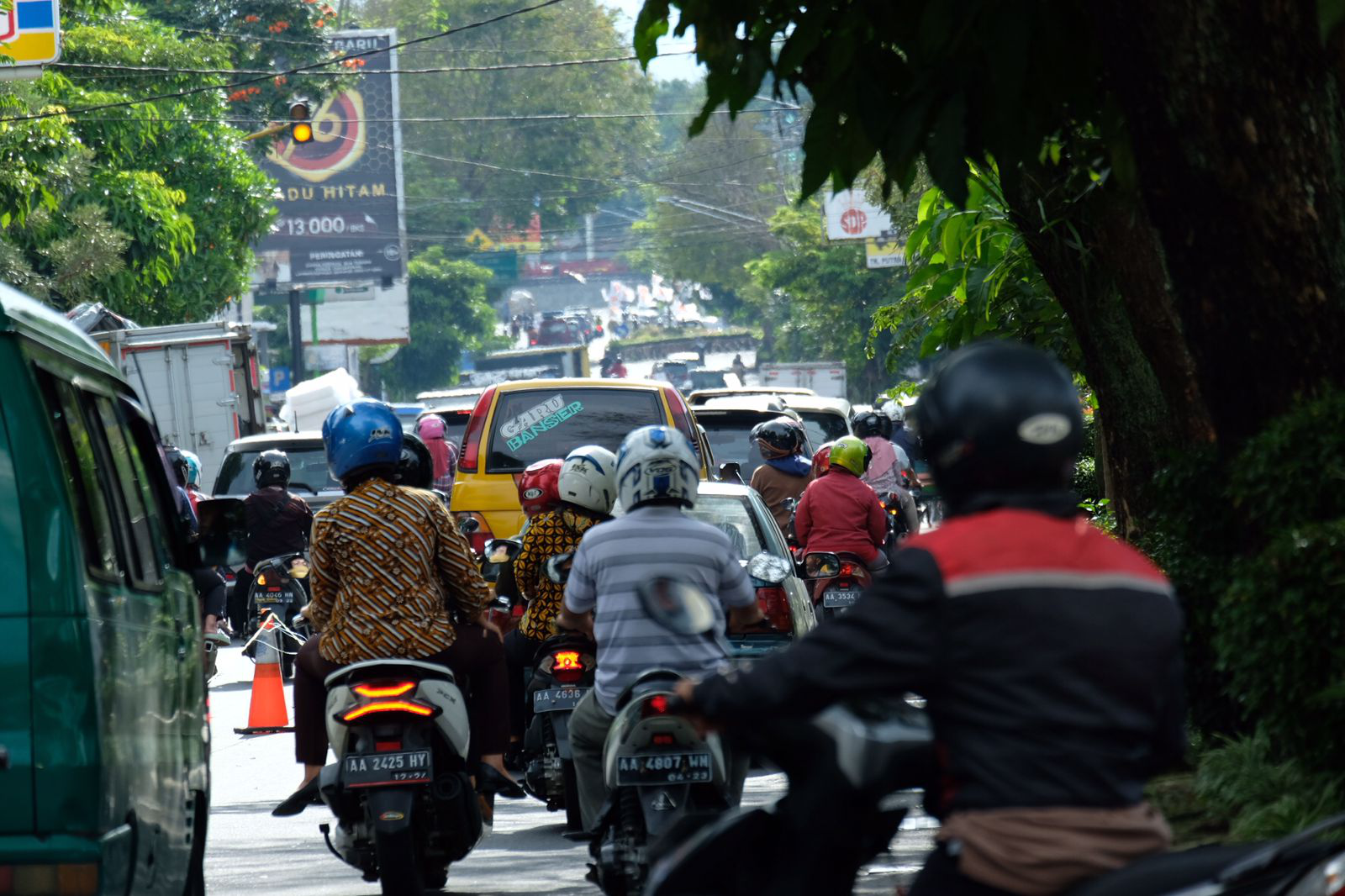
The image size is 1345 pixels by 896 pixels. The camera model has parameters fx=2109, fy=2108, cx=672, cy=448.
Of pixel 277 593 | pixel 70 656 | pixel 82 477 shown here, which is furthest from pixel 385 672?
pixel 277 593

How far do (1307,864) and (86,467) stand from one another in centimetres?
311

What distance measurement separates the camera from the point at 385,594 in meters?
6.73

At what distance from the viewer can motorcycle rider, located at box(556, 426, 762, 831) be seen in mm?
6191

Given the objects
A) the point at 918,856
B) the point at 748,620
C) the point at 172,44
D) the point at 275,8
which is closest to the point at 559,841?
the point at 918,856

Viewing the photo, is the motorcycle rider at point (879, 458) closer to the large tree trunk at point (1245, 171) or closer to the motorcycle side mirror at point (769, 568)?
the motorcycle side mirror at point (769, 568)

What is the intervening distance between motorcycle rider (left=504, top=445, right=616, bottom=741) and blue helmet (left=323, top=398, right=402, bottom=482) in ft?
4.34

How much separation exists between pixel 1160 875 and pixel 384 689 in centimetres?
388

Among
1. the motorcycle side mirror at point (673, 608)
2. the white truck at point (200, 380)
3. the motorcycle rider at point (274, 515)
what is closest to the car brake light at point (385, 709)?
the motorcycle side mirror at point (673, 608)

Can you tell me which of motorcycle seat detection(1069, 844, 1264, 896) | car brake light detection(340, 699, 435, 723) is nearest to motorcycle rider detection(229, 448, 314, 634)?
car brake light detection(340, 699, 435, 723)

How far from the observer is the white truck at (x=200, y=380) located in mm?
30109

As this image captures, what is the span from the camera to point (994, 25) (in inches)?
216

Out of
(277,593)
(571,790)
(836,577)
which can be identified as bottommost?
(277,593)

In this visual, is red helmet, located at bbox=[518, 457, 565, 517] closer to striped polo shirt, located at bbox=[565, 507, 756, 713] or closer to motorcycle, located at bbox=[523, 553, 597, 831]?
motorcycle, located at bbox=[523, 553, 597, 831]

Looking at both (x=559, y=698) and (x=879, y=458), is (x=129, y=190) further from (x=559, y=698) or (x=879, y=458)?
(x=559, y=698)
